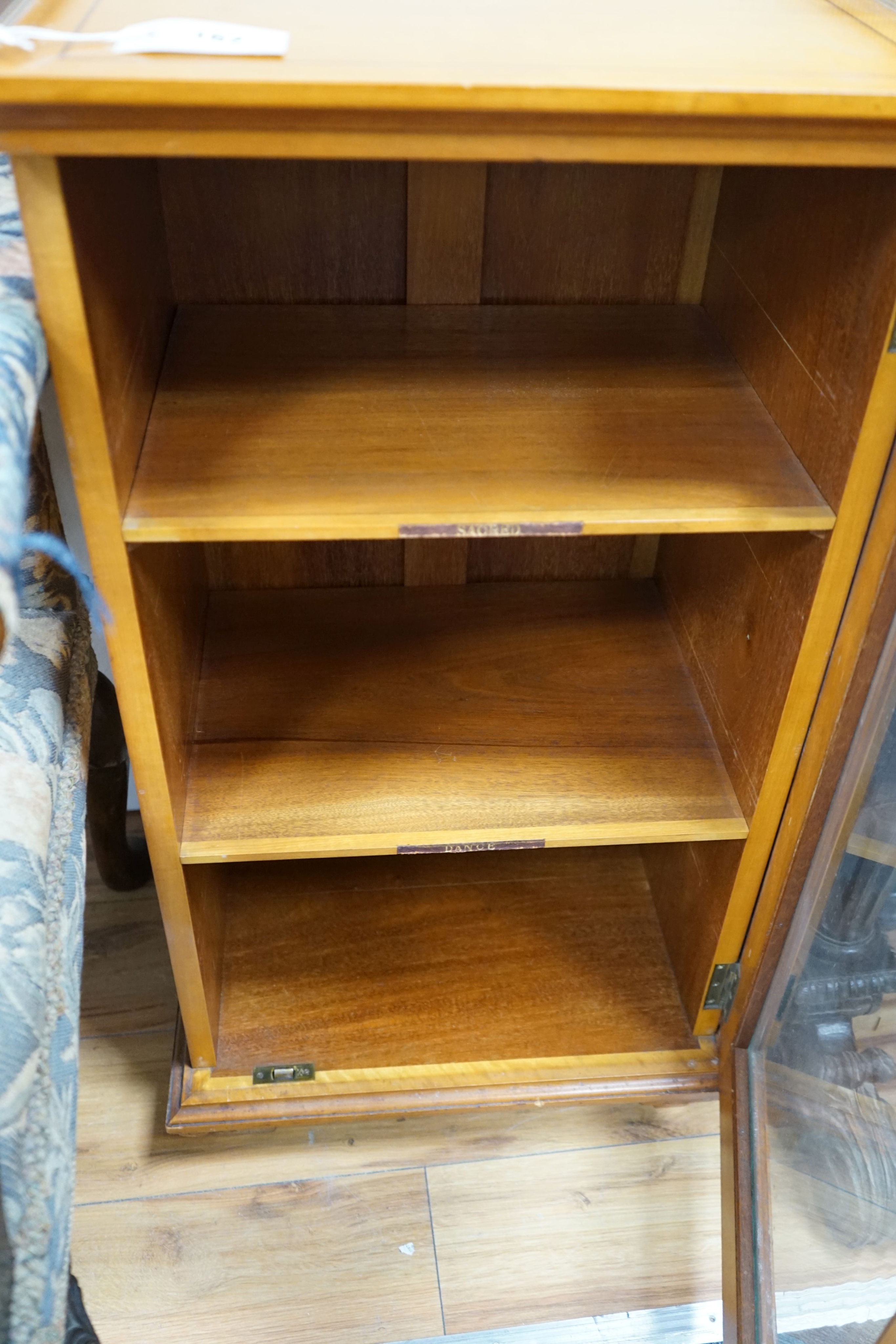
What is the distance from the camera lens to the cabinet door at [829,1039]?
2.54ft

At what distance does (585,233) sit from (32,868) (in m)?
0.71

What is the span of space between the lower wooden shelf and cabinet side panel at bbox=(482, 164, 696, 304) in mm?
640

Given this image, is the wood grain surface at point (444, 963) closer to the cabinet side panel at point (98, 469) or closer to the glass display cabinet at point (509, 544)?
the glass display cabinet at point (509, 544)

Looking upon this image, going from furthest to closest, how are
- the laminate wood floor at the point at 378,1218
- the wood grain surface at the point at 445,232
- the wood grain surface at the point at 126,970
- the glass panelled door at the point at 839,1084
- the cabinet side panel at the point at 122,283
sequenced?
the wood grain surface at the point at 126,970 → the laminate wood floor at the point at 378,1218 → the wood grain surface at the point at 445,232 → the glass panelled door at the point at 839,1084 → the cabinet side panel at the point at 122,283

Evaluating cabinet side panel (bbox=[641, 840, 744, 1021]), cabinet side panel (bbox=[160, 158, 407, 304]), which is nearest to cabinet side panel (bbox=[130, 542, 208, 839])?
cabinet side panel (bbox=[160, 158, 407, 304])

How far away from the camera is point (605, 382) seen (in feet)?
2.99

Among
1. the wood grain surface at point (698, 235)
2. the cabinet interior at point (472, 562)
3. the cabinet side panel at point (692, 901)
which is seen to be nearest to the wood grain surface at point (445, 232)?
the cabinet interior at point (472, 562)

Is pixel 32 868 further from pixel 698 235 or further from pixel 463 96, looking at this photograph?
pixel 698 235

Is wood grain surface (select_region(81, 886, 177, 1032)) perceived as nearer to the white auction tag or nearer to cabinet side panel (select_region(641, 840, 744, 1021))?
cabinet side panel (select_region(641, 840, 744, 1021))

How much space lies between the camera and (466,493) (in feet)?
2.53

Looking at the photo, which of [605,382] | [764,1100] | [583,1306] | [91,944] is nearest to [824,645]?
[605,382]

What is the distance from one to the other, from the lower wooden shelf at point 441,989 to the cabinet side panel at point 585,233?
2.10ft

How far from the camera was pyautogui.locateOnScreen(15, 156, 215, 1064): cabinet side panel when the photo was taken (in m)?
0.61

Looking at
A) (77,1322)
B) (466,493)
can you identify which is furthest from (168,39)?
(77,1322)
